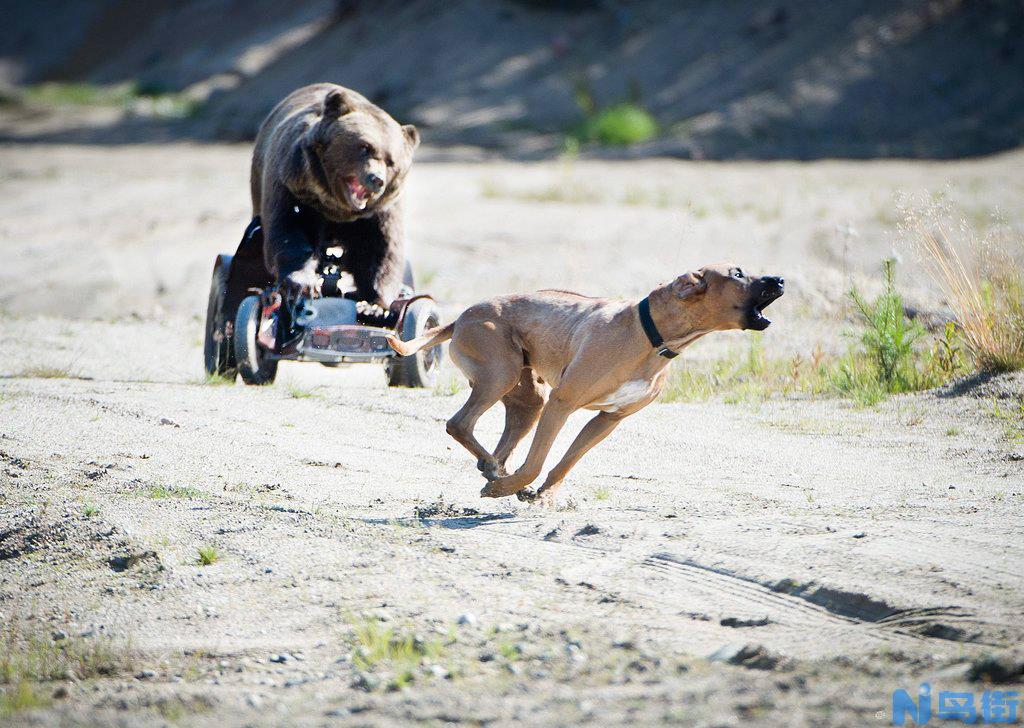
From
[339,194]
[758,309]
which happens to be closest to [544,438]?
[758,309]

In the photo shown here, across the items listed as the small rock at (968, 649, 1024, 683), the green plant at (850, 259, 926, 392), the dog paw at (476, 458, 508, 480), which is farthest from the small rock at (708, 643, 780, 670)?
the green plant at (850, 259, 926, 392)

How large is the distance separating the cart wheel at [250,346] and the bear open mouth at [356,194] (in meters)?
0.93

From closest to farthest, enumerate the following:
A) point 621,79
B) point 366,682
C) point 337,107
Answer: point 366,682 < point 337,107 < point 621,79

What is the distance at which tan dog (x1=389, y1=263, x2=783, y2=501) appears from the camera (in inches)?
222

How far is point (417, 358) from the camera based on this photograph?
28.3 ft

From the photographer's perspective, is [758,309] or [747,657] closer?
[747,657]

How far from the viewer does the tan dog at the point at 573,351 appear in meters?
5.64

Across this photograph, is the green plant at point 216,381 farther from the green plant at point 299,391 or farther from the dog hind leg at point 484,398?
the dog hind leg at point 484,398

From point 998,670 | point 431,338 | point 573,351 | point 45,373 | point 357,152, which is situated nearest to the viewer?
point 998,670

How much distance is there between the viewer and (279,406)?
800cm

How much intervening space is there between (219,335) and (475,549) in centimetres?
414

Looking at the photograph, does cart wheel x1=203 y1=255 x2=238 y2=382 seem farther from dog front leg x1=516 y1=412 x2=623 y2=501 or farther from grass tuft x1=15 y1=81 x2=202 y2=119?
grass tuft x1=15 y1=81 x2=202 y2=119

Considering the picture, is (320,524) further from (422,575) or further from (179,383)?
(179,383)

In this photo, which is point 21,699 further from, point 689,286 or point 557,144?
point 557,144
